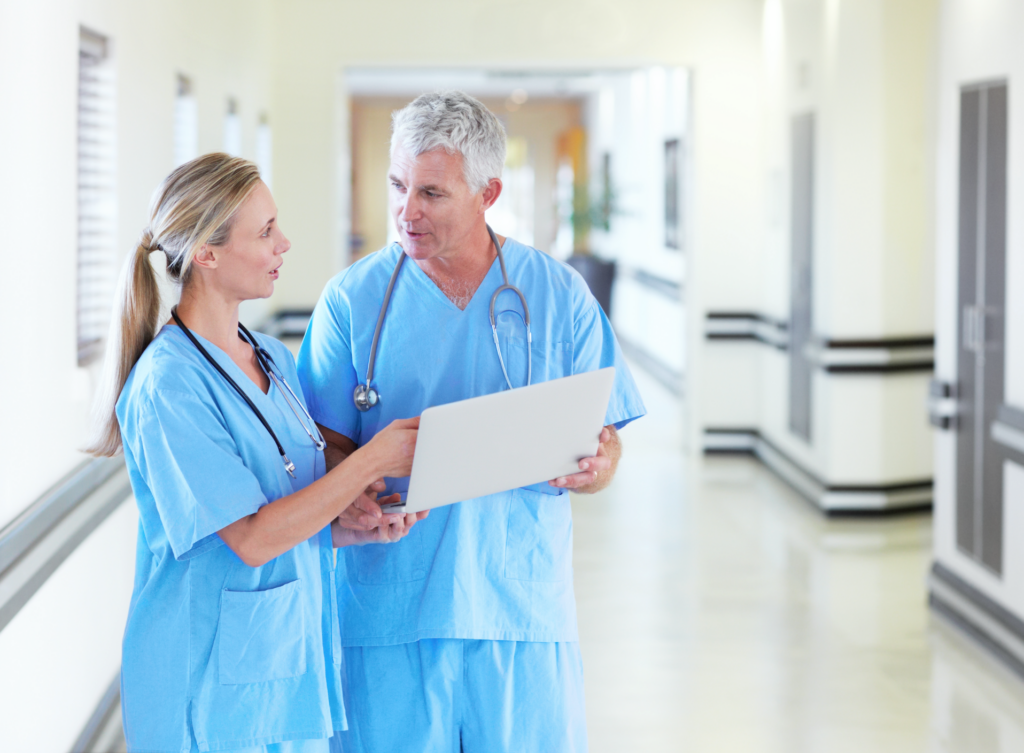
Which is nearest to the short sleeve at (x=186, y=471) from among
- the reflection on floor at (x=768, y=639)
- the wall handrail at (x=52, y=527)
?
the wall handrail at (x=52, y=527)

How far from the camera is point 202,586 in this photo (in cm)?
157

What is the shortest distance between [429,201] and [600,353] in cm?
44

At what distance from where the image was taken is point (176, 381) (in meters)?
1.53

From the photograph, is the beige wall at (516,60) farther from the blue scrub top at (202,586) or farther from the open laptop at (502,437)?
the blue scrub top at (202,586)

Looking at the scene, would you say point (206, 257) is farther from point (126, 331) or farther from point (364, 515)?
point (364, 515)

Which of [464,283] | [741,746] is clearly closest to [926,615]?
[741,746]

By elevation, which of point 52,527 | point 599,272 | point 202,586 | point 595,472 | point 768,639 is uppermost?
point 599,272

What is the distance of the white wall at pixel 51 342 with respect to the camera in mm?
2359

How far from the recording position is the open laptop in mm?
1555

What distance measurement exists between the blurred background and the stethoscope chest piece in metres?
0.11

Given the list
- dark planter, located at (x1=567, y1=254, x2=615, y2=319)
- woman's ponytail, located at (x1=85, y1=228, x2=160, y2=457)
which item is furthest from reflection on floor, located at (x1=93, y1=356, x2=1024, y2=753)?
dark planter, located at (x1=567, y1=254, x2=615, y2=319)

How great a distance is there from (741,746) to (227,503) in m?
2.29

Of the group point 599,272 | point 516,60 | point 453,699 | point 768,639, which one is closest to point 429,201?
point 453,699

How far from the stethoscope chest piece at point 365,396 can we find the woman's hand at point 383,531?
163mm
